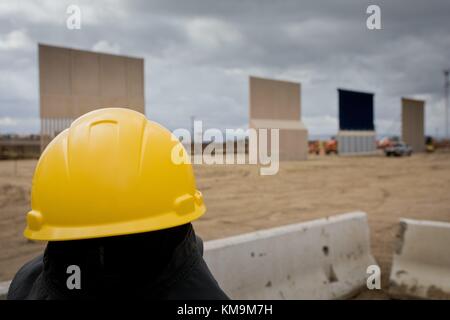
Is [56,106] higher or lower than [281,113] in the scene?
lower

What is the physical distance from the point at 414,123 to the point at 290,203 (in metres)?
41.7

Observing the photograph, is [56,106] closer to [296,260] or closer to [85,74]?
[85,74]

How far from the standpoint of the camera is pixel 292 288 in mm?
3844

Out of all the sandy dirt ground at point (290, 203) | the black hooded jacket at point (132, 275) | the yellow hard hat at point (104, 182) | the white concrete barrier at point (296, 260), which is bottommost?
the sandy dirt ground at point (290, 203)

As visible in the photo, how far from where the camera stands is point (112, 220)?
5.32ft

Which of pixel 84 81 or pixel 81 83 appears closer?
pixel 81 83

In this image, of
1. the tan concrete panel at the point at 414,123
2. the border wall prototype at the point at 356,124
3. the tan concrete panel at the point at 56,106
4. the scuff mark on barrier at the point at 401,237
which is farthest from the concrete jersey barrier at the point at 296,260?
the tan concrete panel at the point at 414,123

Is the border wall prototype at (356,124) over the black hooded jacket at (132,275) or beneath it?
over

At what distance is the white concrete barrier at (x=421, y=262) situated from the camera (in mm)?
4156

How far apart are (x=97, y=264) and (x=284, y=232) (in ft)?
8.58

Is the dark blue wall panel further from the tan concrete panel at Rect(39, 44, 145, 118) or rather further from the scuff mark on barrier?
the scuff mark on barrier

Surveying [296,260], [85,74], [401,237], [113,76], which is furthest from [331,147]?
[296,260]

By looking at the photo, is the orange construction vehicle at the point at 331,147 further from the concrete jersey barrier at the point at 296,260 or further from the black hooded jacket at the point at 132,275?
the black hooded jacket at the point at 132,275

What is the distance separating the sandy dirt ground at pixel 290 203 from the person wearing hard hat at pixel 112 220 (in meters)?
3.38
